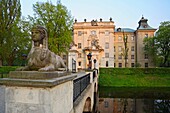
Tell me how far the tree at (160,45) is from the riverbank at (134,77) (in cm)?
1502

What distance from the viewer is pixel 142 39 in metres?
48.9

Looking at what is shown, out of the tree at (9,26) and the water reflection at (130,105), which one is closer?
the water reflection at (130,105)

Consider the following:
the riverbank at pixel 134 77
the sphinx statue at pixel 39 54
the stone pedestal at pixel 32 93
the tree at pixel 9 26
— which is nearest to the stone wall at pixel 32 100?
the stone pedestal at pixel 32 93

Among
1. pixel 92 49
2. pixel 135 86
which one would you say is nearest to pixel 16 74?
pixel 135 86

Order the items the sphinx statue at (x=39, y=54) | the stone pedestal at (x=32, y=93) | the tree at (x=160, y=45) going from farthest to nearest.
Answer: the tree at (x=160, y=45) < the sphinx statue at (x=39, y=54) < the stone pedestal at (x=32, y=93)

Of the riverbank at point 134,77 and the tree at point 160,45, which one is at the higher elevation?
the tree at point 160,45

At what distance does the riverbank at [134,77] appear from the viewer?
1010 inches

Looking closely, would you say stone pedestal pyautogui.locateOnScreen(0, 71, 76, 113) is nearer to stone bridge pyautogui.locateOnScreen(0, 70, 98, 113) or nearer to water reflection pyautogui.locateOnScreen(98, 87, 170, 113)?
stone bridge pyautogui.locateOnScreen(0, 70, 98, 113)

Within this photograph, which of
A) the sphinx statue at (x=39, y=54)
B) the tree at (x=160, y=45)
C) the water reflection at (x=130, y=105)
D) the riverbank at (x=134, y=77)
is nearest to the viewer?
the sphinx statue at (x=39, y=54)

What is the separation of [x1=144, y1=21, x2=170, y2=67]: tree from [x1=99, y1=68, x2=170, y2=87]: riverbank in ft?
49.3

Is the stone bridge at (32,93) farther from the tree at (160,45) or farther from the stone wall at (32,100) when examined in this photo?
the tree at (160,45)

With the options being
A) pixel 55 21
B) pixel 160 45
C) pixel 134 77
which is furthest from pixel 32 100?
pixel 160 45

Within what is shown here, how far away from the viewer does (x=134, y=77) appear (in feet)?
90.1

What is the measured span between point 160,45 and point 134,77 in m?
19.0
